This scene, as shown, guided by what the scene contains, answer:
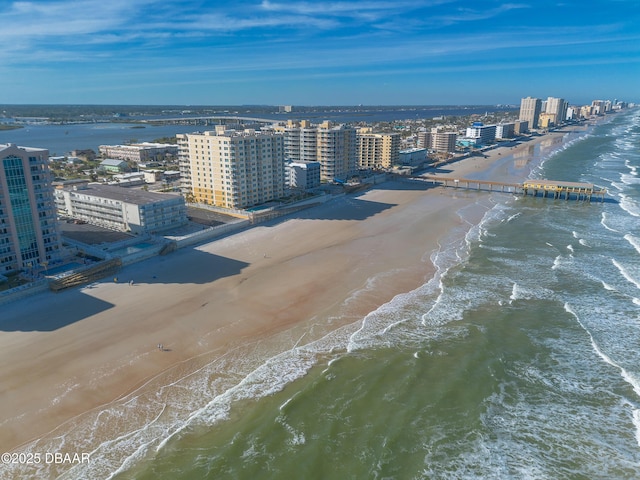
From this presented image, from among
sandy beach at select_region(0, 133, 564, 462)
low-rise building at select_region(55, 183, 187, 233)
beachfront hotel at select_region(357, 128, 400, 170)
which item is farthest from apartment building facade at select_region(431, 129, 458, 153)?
low-rise building at select_region(55, 183, 187, 233)

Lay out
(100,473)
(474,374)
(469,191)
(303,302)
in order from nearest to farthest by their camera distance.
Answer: (100,473)
(474,374)
(303,302)
(469,191)

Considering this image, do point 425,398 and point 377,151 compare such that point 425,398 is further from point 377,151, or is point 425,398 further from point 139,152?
point 139,152

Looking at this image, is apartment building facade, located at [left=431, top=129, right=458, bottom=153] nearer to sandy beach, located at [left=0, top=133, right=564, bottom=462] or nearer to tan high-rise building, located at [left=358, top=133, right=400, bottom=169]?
tan high-rise building, located at [left=358, top=133, right=400, bottom=169]

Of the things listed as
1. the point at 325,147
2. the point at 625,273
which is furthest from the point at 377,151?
the point at 625,273

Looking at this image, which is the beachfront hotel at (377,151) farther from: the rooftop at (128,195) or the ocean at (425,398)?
the ocean at (425,398)

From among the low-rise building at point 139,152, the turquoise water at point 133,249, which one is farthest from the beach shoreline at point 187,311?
the low-rise building at point 139,152

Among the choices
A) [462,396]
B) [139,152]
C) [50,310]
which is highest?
[139,152]

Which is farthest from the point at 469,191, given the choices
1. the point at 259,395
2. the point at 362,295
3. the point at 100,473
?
the point at 100,473

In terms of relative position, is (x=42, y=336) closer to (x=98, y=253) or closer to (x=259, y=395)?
(x=98, y=253)

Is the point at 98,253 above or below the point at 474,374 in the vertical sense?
above
